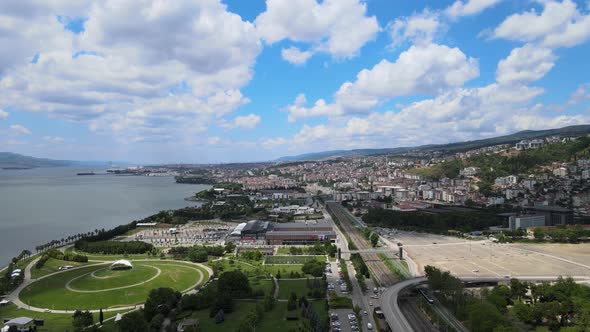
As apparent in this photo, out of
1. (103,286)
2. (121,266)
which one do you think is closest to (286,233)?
(121,266)

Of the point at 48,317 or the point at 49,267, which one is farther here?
the point at 49,267

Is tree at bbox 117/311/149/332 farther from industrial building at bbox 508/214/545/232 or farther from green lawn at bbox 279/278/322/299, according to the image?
industrial building at bbox 508/214/545/232

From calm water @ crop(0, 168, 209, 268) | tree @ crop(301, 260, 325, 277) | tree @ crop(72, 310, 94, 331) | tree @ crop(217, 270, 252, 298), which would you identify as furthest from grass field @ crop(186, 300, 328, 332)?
calm water @ crop(0, 168, 209, 268)

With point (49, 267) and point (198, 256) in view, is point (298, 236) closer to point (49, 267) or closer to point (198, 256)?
point (198, 256)

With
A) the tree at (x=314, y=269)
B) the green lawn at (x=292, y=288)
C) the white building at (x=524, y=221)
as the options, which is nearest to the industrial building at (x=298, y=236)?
the tree at (x=314, y=269)

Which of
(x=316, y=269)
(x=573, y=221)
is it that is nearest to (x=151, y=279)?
(x=316, y=269)

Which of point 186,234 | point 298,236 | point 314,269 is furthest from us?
point 186,234

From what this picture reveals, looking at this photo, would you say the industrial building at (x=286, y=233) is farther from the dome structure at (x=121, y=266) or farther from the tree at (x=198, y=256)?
the dome structure at (x=121, y=266)
